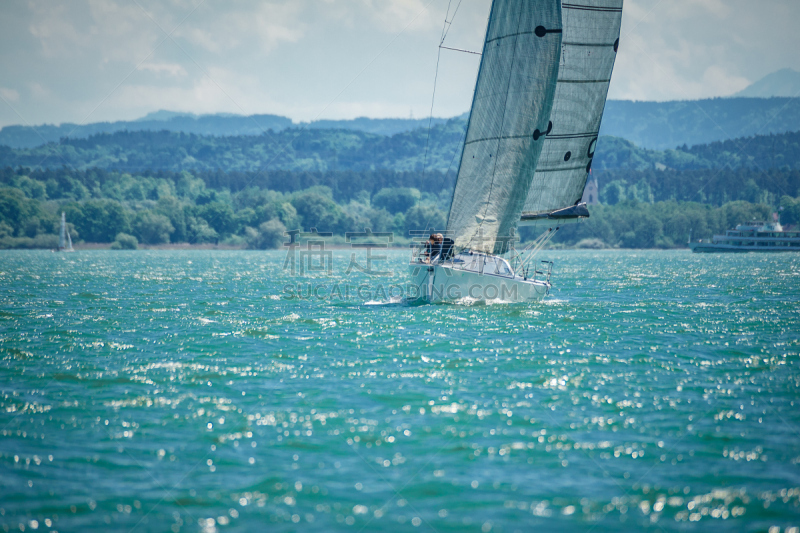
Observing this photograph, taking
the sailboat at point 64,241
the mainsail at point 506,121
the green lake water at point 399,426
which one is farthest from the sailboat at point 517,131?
the sailboat at point 64,241

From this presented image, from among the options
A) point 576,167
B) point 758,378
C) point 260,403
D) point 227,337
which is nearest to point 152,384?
point 260,403

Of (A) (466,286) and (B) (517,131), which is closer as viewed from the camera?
(B) (517,131)

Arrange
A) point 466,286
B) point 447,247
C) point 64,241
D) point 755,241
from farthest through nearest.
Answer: point 64,241 < point 755,241 < point 447,247 < point 466,286

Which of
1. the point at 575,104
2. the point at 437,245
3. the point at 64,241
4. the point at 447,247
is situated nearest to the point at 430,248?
the point at 437,245

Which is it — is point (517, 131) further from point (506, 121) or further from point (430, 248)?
point (430, 248)

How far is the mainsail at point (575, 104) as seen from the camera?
37.0 meters

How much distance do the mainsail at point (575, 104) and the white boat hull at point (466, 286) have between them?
476 cm

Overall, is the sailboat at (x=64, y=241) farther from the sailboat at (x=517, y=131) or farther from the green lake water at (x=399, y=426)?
the sailboat at (x=517, y=131)

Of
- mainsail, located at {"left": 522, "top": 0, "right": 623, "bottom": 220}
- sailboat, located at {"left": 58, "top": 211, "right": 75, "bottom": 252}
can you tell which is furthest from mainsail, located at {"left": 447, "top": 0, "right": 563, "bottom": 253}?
sailboat, located at {"left": 58, "top": 211, "right": 75, "bottom": 252}

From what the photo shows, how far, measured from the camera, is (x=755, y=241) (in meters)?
166

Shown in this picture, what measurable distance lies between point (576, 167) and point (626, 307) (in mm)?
8063

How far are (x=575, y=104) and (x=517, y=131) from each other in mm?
5117

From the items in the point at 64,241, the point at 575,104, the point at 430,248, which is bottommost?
the point at 64,241

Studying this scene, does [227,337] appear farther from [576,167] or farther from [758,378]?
[576,167]
